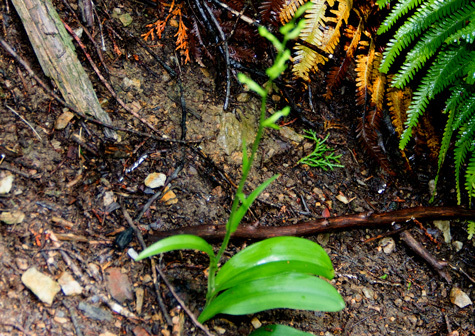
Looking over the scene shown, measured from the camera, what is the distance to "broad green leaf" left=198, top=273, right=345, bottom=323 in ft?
4.96

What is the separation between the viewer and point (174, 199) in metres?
2.09

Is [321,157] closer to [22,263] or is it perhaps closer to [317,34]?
[317,34]

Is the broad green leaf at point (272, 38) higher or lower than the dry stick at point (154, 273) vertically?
higher

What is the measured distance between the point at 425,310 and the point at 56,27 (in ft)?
8.94

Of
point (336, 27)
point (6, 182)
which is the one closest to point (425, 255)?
point (336, 27)

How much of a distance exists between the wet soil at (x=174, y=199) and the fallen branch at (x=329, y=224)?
0.28ft

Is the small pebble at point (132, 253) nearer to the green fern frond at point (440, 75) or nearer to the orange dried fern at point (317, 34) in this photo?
the orange dried fern at point (317, 34)

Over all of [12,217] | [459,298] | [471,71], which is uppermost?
[471,71]

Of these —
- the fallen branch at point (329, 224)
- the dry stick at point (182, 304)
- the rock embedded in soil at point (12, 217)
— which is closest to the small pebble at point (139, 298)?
the dry stick at point (182, 304)

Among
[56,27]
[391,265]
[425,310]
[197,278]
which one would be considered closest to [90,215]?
[197,278]

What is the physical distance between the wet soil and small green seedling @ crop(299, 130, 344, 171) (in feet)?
0.17

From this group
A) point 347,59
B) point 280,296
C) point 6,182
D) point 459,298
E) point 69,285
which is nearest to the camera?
point 280,296

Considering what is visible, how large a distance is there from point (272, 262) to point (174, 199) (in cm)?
75

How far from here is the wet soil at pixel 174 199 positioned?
168cm
